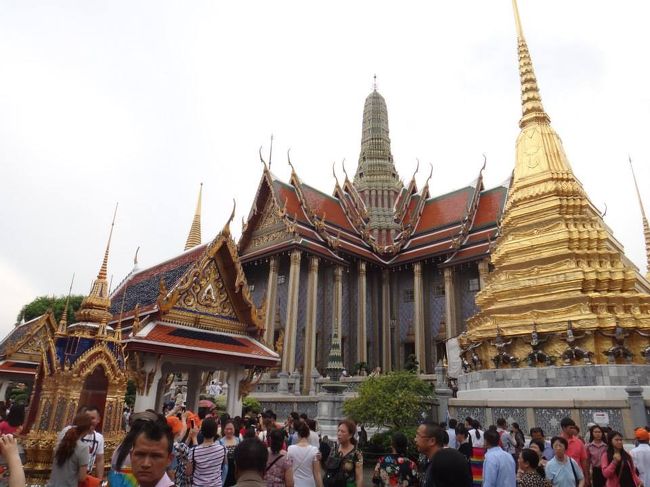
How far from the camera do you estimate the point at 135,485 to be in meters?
2.21

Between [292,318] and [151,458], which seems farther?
[292,318]

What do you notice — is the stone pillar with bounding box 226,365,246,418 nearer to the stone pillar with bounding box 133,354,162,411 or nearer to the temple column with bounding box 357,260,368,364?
the stone pillar with bounding box 133,354,162,411

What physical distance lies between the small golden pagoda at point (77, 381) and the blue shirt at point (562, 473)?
12.4ft

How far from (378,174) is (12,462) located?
25294 millimetres

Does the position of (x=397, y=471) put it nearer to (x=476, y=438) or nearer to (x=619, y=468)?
(x=619, y=468)

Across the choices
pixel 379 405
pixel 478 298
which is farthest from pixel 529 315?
pixel 379 405

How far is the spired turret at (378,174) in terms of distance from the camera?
23.6m

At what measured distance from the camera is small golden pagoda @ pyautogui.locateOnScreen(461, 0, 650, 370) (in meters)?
9.30

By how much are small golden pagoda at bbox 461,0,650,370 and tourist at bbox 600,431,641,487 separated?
19.7 feet

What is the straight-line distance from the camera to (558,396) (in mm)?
8688

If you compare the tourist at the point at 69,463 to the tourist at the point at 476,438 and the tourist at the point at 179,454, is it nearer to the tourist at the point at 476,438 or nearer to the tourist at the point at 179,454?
the tourist at the point at 179,454

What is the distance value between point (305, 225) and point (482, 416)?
1292 cm

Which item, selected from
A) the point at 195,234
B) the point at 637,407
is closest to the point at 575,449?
the point at 637,407

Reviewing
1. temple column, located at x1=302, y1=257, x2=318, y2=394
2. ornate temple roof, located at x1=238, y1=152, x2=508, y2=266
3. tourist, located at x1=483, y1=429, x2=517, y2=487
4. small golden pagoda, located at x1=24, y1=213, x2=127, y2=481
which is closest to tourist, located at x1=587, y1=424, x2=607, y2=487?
tourist, located at x1=483, y1=429, x2=517, y2=487
